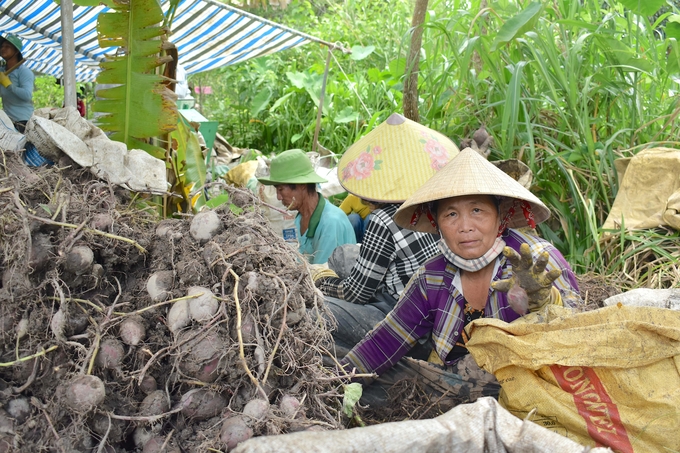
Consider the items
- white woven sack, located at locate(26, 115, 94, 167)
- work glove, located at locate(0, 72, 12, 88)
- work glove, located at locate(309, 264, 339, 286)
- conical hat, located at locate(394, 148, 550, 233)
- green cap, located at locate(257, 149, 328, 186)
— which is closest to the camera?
conical hat, located at locate(394, 148, 550, 233)

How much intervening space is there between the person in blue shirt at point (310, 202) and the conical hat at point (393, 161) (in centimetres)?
44

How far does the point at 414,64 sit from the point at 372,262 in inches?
80.5

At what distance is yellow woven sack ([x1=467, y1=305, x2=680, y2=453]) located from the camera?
1.80 metres

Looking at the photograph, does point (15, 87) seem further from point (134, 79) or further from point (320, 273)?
point (320, 273)

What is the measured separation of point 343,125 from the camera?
25.4 feet

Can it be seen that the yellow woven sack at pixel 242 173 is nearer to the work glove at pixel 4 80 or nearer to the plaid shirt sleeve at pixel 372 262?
the work glove at pixel 4 80

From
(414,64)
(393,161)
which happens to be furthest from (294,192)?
(414,64)

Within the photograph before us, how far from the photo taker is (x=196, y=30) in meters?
7.27

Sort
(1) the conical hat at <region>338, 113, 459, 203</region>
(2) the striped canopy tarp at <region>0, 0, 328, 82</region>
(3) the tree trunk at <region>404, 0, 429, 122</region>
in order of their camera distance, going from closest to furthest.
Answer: (1) the conical hat at <region>338, 113, 459, 203</region>, (3) the tree trunk at <region>404, 0, 429, 122</region>, (2) the striped canopy tarp at <region>0, 0, 328, 82</region>

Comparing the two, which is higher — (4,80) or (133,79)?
(133,79)

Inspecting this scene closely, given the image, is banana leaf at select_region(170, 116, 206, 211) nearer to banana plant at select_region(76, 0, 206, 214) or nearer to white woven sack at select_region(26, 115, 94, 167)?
banana plant at select_region(76, 0, 206, 214)

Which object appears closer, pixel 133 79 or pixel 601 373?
pixel 601 373

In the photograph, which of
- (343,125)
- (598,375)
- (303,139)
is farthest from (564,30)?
(303,139)

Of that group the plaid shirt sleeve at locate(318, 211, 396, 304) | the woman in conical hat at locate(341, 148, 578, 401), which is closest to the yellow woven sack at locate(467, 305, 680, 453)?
the woman in conical hat at locate(341, 148, 578, 401)
